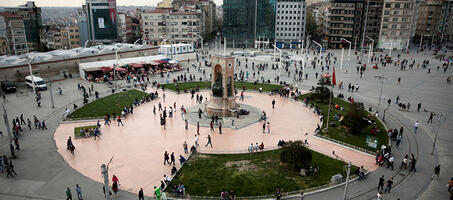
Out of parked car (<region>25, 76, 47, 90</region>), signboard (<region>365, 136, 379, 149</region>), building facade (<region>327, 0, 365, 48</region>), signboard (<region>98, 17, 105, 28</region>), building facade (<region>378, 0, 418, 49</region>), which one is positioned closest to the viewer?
signboard (<region>365, 136, 379, 149</region>)

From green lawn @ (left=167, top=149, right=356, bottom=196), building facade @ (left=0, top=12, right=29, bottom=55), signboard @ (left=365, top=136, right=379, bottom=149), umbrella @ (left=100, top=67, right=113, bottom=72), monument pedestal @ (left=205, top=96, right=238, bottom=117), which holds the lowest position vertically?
green lawn @ (left=167, top=149, right=356, bottom=196)

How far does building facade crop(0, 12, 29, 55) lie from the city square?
54293 millimetres

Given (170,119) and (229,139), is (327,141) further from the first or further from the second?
(170,119)

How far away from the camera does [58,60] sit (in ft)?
187

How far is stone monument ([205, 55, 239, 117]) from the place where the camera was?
3447cm

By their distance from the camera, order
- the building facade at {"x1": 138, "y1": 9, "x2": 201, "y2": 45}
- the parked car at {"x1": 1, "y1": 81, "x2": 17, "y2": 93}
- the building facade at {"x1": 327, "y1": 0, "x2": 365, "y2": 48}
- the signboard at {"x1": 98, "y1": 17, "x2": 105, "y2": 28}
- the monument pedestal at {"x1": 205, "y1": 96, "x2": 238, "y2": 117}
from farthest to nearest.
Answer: the building facade at {"x1": 138, "y1": 9, "x2": 201, "y2": 45}
the signboard at {"x1": 98, "y1": 17, "x2": 105, "y2": 28}
the building facade at {"x1": 327, "y1": 0, "x2": 365, "y2": 48}
the parked car at {"x1": 1, "y1": 81, "x2": 17, "y2": 93}
the monument pedestal at {"x1": 205, "y1": 96, "x2": 238, "y2": 117}

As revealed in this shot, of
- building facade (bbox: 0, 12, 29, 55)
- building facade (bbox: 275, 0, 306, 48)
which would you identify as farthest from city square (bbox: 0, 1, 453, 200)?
building facade (bbox: 0, 12, 29, 55)

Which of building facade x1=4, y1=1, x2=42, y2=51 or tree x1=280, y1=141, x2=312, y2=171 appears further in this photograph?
building facade x1=4, y1=1, x2=42, y2=51

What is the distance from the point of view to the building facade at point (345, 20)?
319 ft

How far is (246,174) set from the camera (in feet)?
73.8

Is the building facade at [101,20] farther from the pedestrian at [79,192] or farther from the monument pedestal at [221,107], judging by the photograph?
the pedestrian at [79,192]

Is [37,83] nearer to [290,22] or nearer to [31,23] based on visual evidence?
[290,22]

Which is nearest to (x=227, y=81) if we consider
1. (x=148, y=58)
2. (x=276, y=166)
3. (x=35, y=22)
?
(x=276, y=166)

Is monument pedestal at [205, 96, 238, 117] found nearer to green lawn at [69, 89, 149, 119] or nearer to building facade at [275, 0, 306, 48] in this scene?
green lawn at [69, 89, 149, 119]
